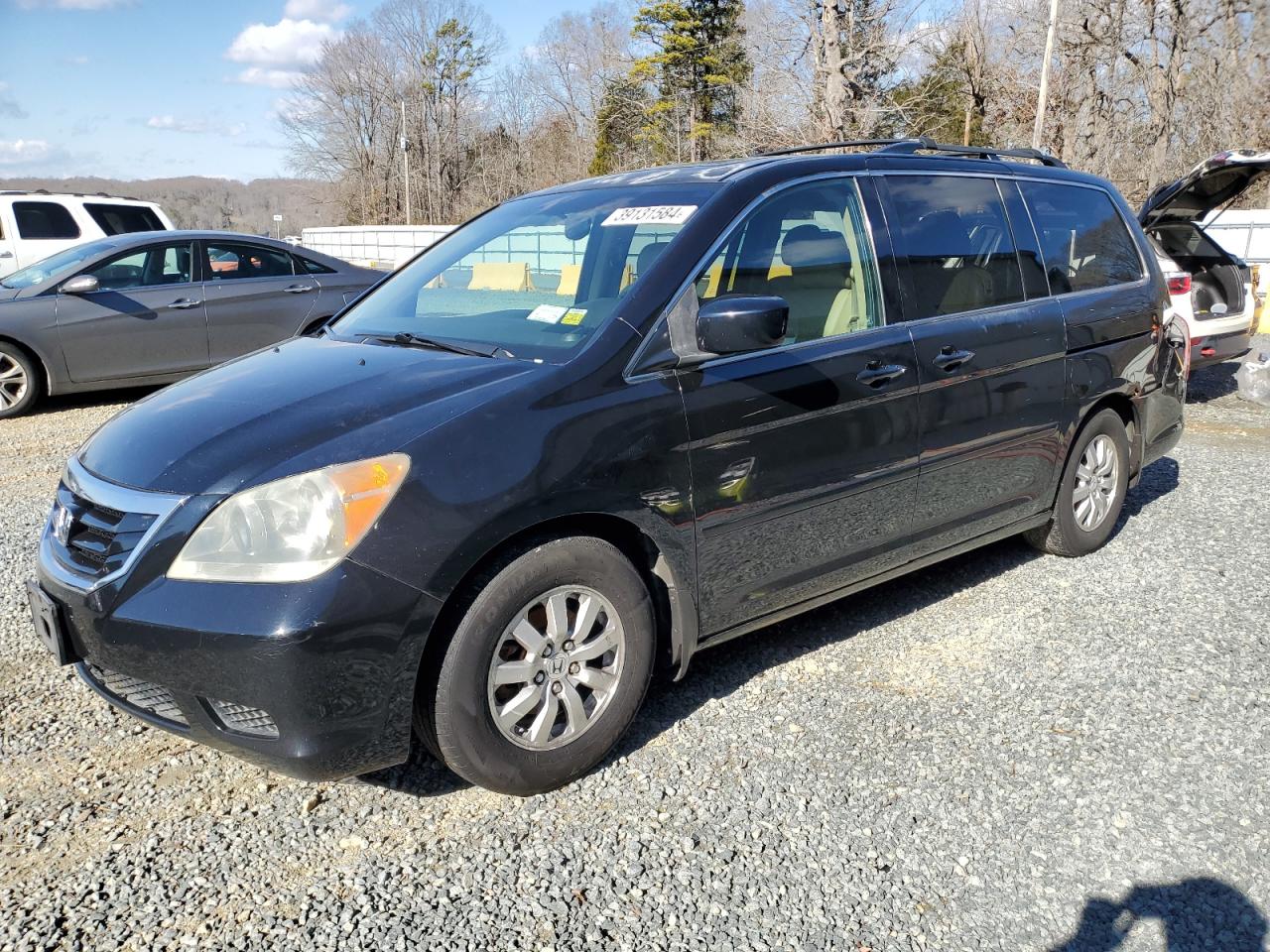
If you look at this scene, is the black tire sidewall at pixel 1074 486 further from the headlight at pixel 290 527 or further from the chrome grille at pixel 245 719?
the chrome grille at pixel 245 719

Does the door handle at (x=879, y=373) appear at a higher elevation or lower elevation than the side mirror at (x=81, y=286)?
lower

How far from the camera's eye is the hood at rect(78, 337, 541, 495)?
266cm

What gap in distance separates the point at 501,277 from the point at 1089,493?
3.11 m

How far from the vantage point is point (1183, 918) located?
2480mm

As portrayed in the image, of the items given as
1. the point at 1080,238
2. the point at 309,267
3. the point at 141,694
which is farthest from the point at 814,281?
the point at 309,267

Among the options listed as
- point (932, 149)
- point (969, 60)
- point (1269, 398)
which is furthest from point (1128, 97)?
point (932, 149)

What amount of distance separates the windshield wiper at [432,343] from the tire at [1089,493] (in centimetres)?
295

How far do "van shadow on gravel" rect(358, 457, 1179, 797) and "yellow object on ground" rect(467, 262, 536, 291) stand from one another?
5.09 ft

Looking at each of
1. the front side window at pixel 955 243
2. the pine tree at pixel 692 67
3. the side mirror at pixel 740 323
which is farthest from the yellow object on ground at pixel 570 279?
the pine tree at pixel 692 67

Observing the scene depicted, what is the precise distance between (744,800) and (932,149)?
290cm

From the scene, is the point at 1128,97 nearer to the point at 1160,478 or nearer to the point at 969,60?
the point at 969,60

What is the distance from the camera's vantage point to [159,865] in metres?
2.63

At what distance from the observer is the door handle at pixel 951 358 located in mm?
3885

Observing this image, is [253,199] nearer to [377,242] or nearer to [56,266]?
[377,242]
